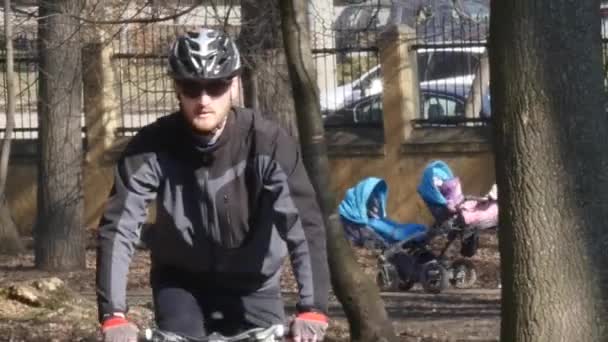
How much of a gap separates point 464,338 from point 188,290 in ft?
18.8

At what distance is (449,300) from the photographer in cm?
1280

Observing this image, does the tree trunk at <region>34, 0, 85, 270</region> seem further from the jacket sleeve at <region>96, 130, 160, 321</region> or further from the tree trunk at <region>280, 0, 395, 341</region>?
the jacket sleeve at <region>96, 130, 160, 321</region>

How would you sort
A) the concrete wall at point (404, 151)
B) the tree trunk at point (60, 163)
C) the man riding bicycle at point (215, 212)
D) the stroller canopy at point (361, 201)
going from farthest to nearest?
1. the concrete wall at point (404, 151)
2. the tree trunk at point (60, 163)
3. the stroller canopy at point (361, 201)
4. the man riding bicycle at point (215, 212)

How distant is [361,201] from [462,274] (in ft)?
3.97

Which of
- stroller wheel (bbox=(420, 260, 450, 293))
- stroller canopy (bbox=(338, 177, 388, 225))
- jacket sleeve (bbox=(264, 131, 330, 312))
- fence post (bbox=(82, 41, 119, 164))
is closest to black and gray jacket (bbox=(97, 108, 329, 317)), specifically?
jacket sleeve (bbox=(264, 131, 330, 312))

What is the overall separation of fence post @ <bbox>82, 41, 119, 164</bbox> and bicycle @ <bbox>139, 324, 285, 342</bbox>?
1430 cm

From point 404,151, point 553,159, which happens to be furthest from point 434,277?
point 553,159

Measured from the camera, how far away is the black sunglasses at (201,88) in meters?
4.52

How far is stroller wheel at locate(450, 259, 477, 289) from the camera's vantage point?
1383cm

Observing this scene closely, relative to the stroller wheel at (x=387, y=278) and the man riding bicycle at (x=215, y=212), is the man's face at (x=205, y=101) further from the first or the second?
the stroller wheel at (x=387, y=278)

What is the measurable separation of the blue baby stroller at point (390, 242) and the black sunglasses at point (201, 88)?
8983 mm

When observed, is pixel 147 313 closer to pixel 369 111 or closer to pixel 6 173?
pixel 6 173

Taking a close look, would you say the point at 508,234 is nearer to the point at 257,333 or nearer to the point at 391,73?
the point at 257,333

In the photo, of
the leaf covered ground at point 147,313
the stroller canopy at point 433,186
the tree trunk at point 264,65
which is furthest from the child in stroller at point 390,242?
the tree trunk at point 264,65
